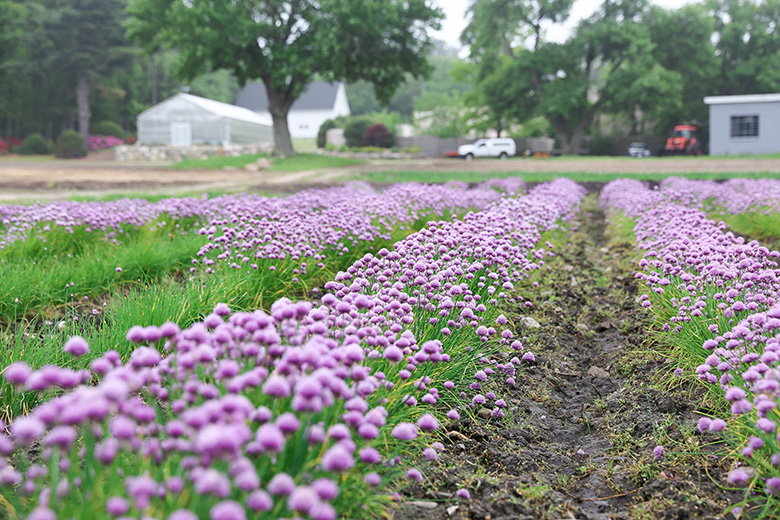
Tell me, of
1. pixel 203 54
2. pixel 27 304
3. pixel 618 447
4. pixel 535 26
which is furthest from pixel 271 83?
pixel 618 447

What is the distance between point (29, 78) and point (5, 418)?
53.1 m

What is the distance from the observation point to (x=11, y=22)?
45.4 metres

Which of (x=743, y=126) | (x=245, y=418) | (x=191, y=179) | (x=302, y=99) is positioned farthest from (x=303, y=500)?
(x=302, y=99)

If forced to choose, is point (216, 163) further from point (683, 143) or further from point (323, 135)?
point (683, 143)

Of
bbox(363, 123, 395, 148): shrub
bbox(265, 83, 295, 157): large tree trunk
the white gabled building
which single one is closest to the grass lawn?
bbox(265, 83, 295, 157): large tree trunk

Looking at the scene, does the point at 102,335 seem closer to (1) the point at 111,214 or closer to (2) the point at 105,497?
(2) the point at 105,497

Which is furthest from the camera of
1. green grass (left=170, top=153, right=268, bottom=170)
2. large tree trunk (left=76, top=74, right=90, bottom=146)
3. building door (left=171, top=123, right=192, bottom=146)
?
large tree trunk (left=76, top=74, right=90, bottom=146)

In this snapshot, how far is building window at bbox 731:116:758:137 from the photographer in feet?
117

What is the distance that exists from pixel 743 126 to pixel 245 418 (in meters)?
40.9

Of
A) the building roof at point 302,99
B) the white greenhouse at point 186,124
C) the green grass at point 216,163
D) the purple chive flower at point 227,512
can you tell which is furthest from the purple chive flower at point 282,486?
the building roof at point 302,99

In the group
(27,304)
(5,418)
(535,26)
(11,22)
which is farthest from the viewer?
(11,22)

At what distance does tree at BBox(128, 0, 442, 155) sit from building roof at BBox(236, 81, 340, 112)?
48879mm

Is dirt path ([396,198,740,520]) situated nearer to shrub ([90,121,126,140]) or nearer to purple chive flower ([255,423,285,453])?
purple chive flower ([255,423,285,453])

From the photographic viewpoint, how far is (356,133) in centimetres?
4956
